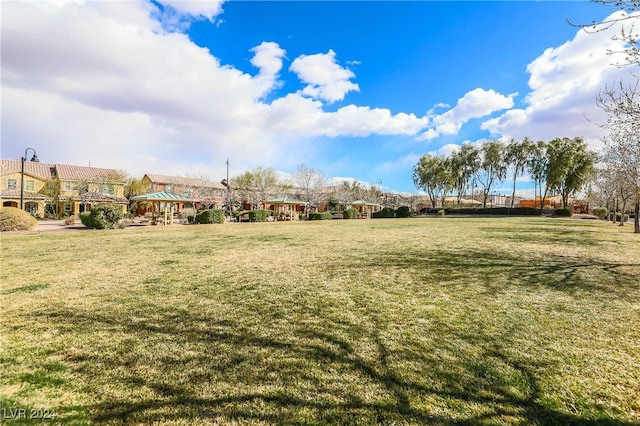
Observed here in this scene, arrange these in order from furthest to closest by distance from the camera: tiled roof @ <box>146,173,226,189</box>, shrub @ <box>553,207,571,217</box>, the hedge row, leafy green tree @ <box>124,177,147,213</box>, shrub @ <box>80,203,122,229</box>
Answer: tiled roof @ <box>146,173,226,189</box>
leafy green tree @ <box>124,177,147,213</box>
the hedge row
shrub @ <box>553,207,571,217</box>
shrub @ <box>80,203,122,229</box>

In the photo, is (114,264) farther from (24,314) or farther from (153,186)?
(153,186)

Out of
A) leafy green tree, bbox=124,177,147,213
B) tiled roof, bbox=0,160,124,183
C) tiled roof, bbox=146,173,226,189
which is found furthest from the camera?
tiled roof, bbox=146,173,226,189

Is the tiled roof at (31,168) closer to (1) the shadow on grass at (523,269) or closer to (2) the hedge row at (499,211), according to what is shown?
(1) the shadow on grass at (523,269)

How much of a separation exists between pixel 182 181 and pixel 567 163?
189ft

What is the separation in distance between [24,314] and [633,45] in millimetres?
9473

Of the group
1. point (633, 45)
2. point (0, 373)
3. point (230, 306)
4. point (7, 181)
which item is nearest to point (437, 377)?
point (230, 306)

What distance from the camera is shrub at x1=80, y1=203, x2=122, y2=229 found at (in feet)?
53.3

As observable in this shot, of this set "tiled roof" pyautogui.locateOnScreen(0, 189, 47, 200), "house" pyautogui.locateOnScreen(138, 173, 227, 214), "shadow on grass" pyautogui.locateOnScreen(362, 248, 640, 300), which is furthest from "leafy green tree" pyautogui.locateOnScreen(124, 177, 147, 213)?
"shadow on grass" pyautogui.locateOnScreen(362, 248, 640, 300)

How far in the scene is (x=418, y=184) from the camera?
51.8m

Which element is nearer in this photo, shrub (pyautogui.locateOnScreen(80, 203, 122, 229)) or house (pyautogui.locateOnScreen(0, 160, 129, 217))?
shrub (pyautogui.locateOnScreen(80, 203, 122, 229))

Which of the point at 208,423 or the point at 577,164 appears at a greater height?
the point at 577,164

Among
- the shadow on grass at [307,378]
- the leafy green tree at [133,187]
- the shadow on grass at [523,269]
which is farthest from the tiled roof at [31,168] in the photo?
the shadow on grass at [523,269]

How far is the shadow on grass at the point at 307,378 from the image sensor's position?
2074 millimetres

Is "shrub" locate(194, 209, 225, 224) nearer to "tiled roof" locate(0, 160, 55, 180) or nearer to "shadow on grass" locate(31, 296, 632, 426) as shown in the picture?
"shadow on grass" locate(31, 296, 632, 426)
